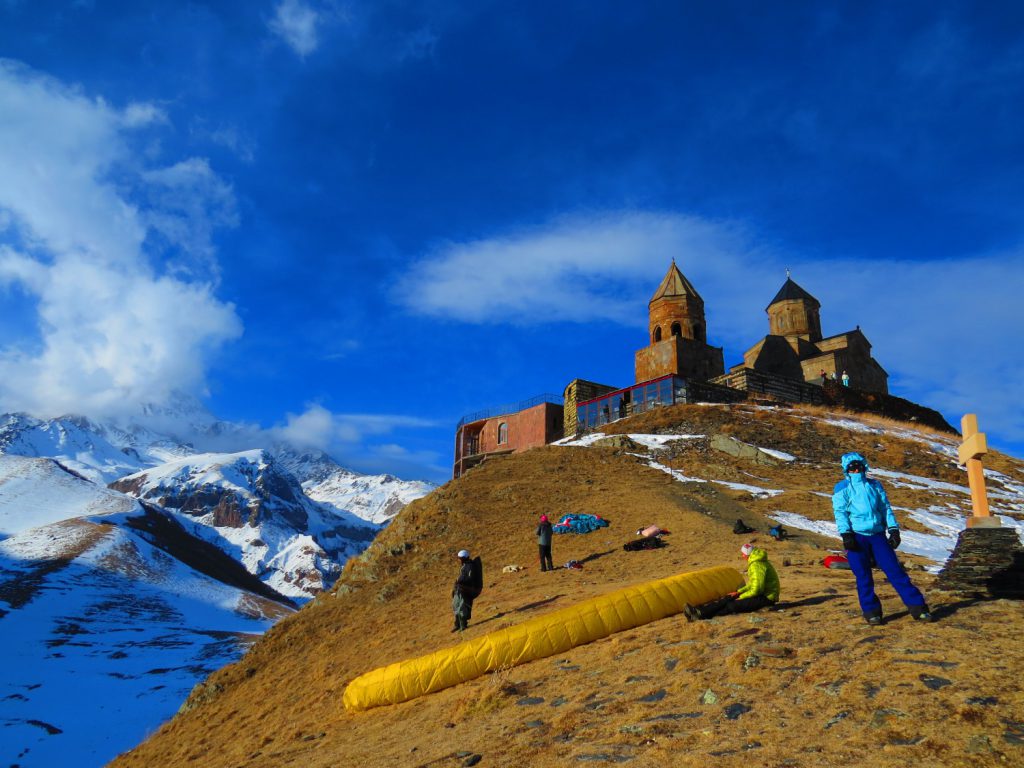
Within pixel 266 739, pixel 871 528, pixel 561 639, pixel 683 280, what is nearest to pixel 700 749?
pixel 871 528

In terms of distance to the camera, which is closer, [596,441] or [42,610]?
[596,441]

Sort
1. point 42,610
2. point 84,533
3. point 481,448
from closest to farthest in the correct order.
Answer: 1. point 481,448
2. point 42,610
3. point 84,533

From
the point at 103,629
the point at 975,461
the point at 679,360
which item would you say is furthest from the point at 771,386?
the point at 103,629

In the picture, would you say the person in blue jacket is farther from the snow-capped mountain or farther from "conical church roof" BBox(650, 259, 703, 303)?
the snow-capped mountain

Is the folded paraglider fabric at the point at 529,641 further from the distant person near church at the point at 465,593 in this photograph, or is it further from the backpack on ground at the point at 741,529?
the backpack on ground at the point at 741,529

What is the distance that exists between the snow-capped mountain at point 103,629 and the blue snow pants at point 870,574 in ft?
197

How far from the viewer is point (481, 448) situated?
51.2 m

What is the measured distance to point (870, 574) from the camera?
7977 millimetres

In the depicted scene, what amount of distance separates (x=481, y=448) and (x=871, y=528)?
43.8 m

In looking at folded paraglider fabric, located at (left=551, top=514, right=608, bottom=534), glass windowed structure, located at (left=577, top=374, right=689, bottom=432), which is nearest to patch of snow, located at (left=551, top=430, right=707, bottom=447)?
glass windowed structure, located at (left=577, top=374, right=689, bottom=432)

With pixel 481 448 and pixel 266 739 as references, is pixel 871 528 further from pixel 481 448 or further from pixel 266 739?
pixel 481 448

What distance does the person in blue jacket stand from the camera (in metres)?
7.86

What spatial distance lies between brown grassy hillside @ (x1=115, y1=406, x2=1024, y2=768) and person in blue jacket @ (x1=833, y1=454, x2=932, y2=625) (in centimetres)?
31

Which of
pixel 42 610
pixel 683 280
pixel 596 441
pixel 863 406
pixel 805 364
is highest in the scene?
pixel 683 280
